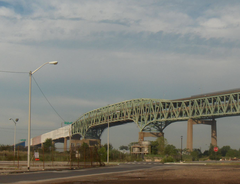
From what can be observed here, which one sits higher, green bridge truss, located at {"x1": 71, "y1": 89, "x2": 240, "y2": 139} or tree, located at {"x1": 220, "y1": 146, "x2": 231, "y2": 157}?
green bridge truss, located at {"x1": 71, "y1": 89, "x2": 240, "y2": 139}

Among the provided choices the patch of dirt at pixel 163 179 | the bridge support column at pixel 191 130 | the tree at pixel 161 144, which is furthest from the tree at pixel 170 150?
the patch of dirt at pixel 163 179

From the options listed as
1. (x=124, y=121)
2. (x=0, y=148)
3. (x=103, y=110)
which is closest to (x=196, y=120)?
(x=124, y=121)

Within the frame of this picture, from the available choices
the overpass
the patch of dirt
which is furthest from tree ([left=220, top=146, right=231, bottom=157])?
the patch of dirt

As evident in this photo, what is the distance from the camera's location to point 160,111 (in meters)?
118

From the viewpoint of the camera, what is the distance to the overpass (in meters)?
101

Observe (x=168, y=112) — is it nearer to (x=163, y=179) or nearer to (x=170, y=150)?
(x=170, y=150)

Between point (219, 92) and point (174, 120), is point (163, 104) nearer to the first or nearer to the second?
point (174, 120)

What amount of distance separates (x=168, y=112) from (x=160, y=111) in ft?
10.3

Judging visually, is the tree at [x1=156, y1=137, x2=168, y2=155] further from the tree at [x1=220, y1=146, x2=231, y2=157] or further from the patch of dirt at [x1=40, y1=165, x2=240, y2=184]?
the patch of dirt at [x1=40, y1=165, x2=240, y2=184]

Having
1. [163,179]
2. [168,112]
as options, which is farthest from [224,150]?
[163,179]

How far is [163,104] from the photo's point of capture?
11975 centimetres

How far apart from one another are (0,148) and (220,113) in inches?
2619

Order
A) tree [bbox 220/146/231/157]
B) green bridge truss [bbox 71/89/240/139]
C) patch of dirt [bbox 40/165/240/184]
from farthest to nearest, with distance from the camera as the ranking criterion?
tree [bbox 220/146/231/157] < green bridge truss [bbox 71/89/240/139] < patch of dirt [bbox 40/165/240/184]

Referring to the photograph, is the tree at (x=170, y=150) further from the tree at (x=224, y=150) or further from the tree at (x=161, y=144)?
the tree at (x=224, y=150)
